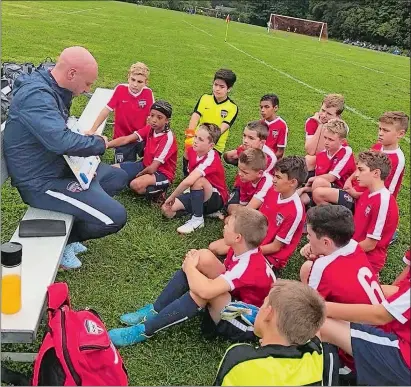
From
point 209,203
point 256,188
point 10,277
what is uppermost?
point 10,277

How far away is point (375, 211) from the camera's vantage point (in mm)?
4109

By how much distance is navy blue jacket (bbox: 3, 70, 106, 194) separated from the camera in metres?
3.60

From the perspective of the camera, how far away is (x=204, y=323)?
11.3 feet

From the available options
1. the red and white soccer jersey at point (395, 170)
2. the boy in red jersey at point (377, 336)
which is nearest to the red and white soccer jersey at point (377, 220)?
the red and white soccer jersey at point (395, 170)

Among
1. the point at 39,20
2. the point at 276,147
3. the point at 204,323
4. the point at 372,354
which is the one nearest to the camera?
the point at 372,354

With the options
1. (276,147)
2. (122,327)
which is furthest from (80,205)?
(276,147)

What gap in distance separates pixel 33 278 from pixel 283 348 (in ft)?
4.95

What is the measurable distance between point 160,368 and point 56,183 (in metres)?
1.55

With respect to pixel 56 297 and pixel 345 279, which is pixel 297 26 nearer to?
pixel 345 279

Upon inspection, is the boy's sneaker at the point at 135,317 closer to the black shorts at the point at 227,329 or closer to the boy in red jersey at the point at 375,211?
the black shorts at the point at 227,329

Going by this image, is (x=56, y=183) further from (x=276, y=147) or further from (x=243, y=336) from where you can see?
(x=276, y=147)

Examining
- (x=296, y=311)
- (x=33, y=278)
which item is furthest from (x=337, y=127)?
(x=33, y=278)

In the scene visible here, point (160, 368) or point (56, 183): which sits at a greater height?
point (56, 183)

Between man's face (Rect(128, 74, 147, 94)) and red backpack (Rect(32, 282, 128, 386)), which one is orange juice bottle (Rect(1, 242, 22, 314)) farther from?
man's face (Rect(128, 74, 147, 94))
